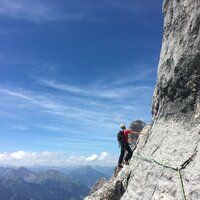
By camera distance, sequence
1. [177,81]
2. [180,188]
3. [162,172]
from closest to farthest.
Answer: [180,188] → [162,172] → [177,81]

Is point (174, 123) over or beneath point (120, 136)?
beneath

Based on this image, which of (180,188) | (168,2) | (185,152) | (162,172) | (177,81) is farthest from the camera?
(168,2)

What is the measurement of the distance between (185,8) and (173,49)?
227cm

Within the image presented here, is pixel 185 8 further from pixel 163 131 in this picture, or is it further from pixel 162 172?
pixel 162 172

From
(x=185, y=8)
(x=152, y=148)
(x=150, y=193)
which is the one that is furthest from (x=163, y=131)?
(x=185, y=8)

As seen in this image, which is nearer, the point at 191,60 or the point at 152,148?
the point at 191,60

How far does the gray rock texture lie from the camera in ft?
47.8

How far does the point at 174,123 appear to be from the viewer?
17734 millimetres

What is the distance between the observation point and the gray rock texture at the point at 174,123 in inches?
573

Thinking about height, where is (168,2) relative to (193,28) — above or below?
above

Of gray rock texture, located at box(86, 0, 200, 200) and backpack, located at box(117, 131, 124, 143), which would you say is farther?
backpack, located at box(117, 131, 124, 143)

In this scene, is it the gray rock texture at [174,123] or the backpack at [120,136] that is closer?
the gray rock texture at [174,123]

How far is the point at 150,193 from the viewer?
16.3 metres

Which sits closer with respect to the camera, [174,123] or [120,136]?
[174,123]
